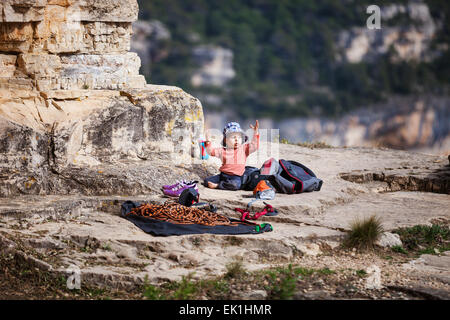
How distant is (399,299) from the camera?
18.6ft

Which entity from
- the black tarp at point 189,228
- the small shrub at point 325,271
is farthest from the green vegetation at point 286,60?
the small shrub at point 325,271

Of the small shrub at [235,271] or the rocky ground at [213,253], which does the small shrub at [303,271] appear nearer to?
the rocky ground at [213,253]

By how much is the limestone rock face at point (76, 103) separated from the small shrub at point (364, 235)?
2.52 m

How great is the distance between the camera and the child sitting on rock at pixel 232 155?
8.59 meters

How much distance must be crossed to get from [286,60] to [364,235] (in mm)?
45438

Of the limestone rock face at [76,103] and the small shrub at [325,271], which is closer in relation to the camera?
the small shrub at [325,271]

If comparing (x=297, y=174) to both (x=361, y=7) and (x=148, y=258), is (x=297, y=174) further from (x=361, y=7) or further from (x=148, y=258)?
(x=361, y=7)

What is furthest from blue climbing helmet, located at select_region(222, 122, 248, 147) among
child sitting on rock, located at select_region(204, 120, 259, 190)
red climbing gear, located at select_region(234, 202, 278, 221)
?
red climbing gear, located at select_region(234, 202, 278, 221)

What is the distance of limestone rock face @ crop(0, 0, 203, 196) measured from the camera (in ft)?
25.6

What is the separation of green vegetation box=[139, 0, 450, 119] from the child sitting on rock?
36.2 meters

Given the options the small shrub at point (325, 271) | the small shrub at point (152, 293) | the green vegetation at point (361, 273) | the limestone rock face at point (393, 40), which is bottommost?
the green vegetation at point (361, 273)

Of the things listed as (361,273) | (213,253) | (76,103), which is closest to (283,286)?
(361,273)

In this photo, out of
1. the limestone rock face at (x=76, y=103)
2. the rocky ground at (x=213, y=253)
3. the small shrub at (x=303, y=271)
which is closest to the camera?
the rocky ground at (x=213, y=253)
